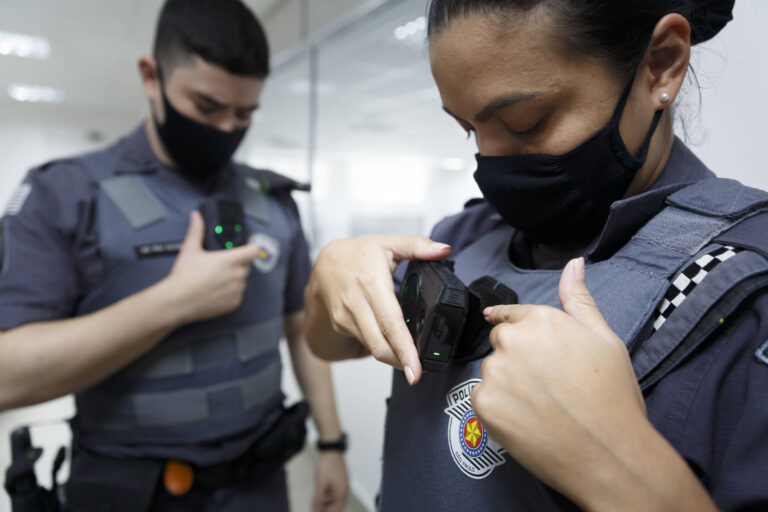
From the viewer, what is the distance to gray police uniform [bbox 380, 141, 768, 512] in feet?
1.07

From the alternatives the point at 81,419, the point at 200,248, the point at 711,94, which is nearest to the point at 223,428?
the point at 81,419

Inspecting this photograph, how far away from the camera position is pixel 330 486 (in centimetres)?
115

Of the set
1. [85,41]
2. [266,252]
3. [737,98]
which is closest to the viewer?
[737,98]

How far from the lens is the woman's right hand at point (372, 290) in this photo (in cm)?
47

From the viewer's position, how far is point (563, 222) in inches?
19.8

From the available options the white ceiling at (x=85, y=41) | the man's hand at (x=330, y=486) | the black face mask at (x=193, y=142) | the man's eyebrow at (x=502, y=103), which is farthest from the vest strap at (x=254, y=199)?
the white ceiling at (x=85, y=41)

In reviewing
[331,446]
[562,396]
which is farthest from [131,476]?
[562,396]

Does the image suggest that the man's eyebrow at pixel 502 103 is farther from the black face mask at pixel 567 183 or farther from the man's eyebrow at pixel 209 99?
the man's eyebrow at pixel 209 99

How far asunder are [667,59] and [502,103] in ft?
0.61

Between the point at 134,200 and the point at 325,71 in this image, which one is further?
the point at 325,71

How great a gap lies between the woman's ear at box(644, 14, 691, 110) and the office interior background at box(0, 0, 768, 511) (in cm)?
13

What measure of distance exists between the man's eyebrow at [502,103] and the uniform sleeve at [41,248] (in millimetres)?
904

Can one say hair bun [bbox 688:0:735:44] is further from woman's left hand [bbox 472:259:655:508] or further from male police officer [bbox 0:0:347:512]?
male police officer [bbox 0:0:347:512]

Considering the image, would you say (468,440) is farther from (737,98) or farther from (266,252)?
(266,252)
